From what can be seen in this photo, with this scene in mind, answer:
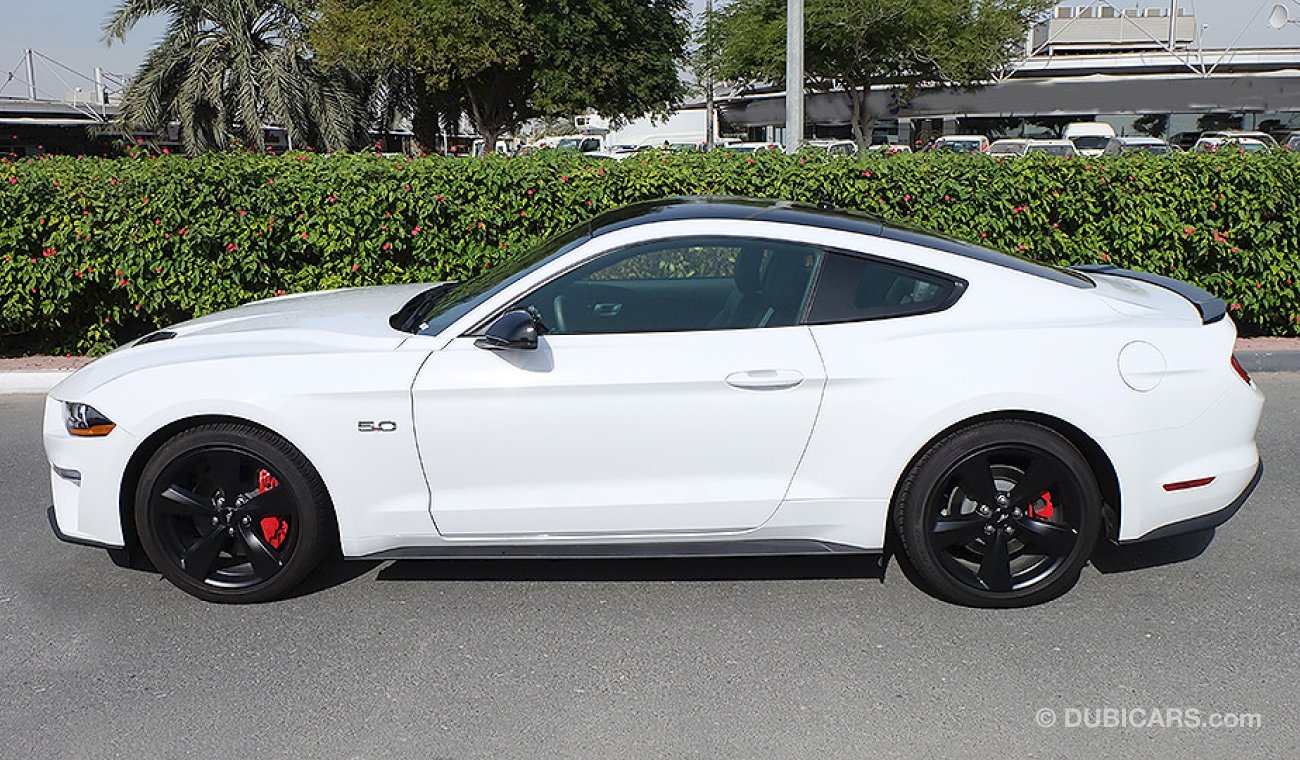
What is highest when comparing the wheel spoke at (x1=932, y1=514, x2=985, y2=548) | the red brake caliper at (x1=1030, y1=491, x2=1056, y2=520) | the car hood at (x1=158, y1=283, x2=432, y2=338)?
the car hood at (x1=158, y1=283, x2=432, y2=338)

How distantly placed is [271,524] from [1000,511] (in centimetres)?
263

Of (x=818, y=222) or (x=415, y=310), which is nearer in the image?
(x=818, y=222)

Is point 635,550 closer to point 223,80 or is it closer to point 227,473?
point 227,473

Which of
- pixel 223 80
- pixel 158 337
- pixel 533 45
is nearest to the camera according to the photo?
pixel 158 337

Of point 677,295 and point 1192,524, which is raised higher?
point 677,295

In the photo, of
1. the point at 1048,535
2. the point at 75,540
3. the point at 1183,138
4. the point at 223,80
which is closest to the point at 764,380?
the point at 1048,535

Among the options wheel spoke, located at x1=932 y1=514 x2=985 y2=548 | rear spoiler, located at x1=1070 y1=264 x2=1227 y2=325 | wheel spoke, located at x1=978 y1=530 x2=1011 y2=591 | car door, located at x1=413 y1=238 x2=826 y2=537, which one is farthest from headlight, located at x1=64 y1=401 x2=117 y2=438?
rear spoiler, located at x1=1070 y1=264 x2=1227 y2=325

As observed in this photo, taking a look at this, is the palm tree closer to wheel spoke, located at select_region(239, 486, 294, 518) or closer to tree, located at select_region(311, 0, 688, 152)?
tree, located at select_region(311, 0, 688, 152)

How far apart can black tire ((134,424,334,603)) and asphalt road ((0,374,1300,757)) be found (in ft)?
0.47

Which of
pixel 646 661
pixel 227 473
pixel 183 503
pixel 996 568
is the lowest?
pixel 646 661

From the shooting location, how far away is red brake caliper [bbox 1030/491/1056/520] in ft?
14.3

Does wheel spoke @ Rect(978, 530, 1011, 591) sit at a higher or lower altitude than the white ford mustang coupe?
lower

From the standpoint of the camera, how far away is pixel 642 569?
4883mm

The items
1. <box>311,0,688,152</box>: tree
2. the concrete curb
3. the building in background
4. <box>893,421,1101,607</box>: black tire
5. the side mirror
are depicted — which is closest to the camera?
the side mirror
